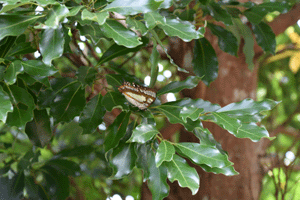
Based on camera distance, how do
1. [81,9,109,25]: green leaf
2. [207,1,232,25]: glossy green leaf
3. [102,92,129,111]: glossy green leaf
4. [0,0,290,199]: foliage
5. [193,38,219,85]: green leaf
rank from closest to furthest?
[81,9,109,25]: green leaf → [0,0,290,199]: foliage → [102,92,129,111]: glossy green leaf → [207,1,232,25]: glossy green leaf → [193,38,219,85]: green leaf

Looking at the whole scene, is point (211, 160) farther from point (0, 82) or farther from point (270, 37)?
point (270, 37)

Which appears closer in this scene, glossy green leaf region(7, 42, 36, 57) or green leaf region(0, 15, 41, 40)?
green leaf region(0, 15, 41, 40)

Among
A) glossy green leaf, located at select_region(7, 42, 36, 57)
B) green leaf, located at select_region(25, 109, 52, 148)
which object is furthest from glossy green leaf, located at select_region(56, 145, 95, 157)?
glossy green leaf, located at select_region(7, 42, 36, 57)

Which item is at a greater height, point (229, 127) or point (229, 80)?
point (229, 127)

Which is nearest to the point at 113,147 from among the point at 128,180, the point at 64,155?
the point at 64,155

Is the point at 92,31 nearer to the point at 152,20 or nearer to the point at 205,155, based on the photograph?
the point at 152,20

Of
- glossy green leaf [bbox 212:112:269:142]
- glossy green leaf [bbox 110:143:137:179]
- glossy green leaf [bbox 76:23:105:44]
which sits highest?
glossy green leaf [bbox 76:23:105:44]

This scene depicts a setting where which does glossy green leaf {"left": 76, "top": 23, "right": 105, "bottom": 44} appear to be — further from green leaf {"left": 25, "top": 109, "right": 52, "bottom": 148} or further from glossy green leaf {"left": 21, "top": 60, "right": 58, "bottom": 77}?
green leaf {"left": 25, "top": 109, "right": 52, "bottom": 148}

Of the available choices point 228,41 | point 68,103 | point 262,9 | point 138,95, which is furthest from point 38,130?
point 262,9
